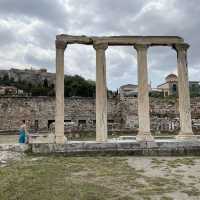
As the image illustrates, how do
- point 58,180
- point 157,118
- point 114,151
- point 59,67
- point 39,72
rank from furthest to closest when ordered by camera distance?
point 39,72 < point 157,118 < point 59,67 < point 114,151 < point 58,180

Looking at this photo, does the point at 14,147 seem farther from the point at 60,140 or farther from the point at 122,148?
the point at 122,148

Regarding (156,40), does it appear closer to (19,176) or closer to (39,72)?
(19,176)

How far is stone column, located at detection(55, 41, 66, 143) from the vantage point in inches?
549

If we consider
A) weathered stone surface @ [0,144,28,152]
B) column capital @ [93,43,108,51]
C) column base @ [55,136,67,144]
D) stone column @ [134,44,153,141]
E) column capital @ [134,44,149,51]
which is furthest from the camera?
column capital @ [134,44,149,51]

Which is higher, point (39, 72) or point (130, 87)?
point (39, 72)

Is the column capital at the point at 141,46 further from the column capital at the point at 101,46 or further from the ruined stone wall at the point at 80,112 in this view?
the ruined stone wall at the point at 80,112

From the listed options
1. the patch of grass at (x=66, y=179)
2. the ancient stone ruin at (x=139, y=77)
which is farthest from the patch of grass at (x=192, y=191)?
the ancient stone ruin at (x=139, y=77)

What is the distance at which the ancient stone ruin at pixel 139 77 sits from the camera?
1417 cm

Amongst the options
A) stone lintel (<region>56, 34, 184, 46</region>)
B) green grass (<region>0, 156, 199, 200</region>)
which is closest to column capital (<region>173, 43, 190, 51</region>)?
stone lintel (<region>56, 34, 184, 46</region>)

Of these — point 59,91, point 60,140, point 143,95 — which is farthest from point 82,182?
point 143,95

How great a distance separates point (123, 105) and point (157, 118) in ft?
16.7

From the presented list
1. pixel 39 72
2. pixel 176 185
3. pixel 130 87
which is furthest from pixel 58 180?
pixel 39 72

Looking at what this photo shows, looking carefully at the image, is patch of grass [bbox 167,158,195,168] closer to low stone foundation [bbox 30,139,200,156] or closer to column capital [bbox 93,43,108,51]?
low stone foundation [bbox 30,139,200,156]

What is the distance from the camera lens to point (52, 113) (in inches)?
1346
